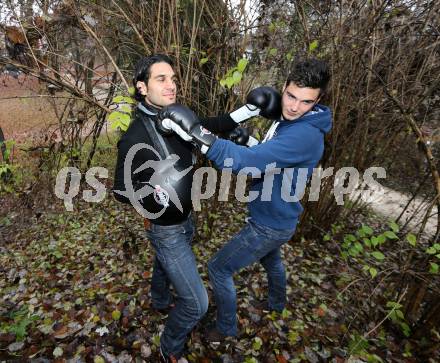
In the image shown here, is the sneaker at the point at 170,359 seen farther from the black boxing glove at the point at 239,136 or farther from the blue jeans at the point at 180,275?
the black boxing glove at the point at 239,136

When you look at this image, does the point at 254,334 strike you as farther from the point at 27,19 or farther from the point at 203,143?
the point at 27,19

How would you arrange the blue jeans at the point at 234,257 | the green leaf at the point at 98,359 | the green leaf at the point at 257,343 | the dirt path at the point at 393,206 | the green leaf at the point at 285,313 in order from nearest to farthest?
the blue jeans at the point at 234,257 → the green leaf at the point at 98,359 → the green leaf at the point at 257,343 → the green leaf at the point at 285,313 → the dirt path at the point at 393,206

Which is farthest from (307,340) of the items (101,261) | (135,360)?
(101,261)

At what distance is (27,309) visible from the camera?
3.01 m

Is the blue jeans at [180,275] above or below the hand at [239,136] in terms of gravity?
below

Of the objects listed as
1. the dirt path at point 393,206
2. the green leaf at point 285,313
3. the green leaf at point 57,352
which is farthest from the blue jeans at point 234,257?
the dirt path at point 393,206

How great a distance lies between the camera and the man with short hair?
6.07 ft

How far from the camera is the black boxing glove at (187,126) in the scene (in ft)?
5.93

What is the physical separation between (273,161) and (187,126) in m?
0.60

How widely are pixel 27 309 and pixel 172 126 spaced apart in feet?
8.73

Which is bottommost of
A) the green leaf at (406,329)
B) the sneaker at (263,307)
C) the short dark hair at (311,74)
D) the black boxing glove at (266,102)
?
the sneaker at (263,307)

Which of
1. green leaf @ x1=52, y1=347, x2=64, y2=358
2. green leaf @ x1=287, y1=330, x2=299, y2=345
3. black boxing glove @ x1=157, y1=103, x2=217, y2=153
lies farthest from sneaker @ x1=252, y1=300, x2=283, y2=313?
black boxing glove @ x1=157, y1=103, x2=217, y2=153

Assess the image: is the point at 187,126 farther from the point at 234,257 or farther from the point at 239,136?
the point at 234,257

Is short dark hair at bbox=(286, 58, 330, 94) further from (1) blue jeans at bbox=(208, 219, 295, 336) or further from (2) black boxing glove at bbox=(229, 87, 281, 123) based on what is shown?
(1) blue jeans at bbox=(208, 219, 295, 336)
